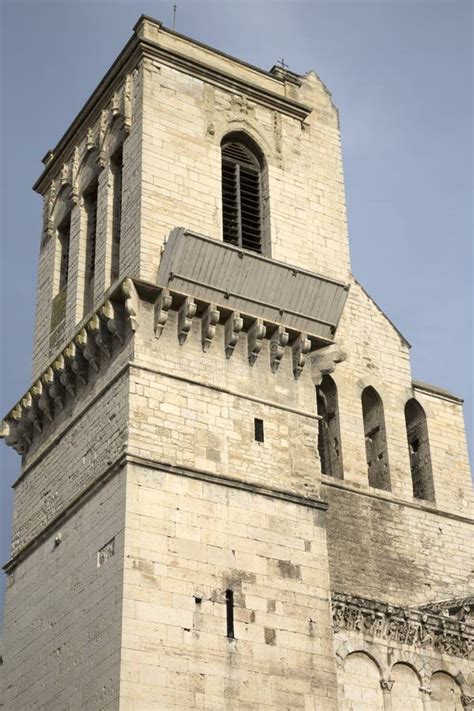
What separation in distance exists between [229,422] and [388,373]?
699cm

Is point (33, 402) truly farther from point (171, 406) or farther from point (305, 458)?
point (305, 458)

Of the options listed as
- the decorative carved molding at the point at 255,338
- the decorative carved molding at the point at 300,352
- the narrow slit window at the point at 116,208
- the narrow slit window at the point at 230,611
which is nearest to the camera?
the narrow slit window at the point at 230,611

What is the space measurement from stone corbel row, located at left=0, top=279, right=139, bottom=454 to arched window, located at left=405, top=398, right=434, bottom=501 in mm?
8433

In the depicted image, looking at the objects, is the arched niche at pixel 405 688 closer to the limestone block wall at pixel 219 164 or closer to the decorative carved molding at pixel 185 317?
the decorative carved molding at pixel 185 317

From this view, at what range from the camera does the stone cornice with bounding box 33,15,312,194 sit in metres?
26.2

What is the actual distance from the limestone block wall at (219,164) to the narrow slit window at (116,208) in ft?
4.50

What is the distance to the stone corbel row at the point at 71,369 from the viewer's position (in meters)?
22.6

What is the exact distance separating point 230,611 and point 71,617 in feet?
9.59

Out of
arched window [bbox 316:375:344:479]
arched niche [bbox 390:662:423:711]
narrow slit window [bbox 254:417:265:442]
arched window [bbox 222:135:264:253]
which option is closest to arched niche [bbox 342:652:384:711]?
arched niche [bbox 390:662:423:711]

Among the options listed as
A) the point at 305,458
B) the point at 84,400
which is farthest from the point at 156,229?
the point at 305,458

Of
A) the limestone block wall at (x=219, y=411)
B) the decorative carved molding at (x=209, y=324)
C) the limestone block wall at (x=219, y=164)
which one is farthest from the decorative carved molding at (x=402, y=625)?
the limestone block wall at (x=219, y=164)

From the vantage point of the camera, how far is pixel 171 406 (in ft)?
72.0

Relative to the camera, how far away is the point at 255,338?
23.4m

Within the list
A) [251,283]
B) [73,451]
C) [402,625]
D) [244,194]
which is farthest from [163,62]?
[402,625]
